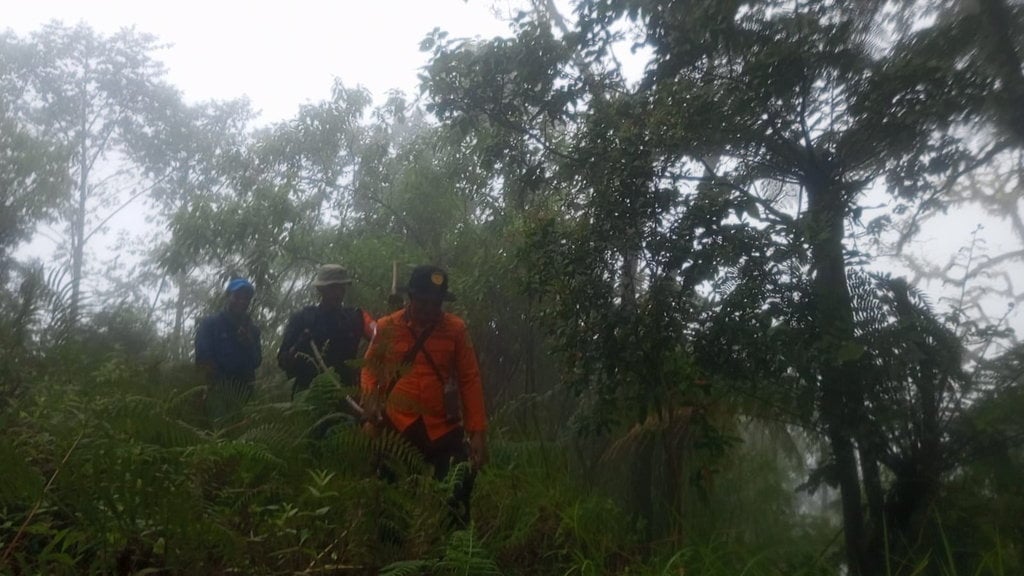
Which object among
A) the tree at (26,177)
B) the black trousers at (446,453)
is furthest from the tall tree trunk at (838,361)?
the tree at (26,177)

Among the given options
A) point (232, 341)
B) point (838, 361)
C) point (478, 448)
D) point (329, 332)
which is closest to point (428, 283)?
point (478, 448)

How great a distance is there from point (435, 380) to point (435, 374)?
3cm

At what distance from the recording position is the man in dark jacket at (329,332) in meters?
5.27

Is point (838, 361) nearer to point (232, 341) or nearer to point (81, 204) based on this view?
point (232, 341)

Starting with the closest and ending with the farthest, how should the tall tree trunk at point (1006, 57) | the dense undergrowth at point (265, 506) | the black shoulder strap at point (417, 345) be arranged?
the dense undergrowth at point (265, 506) → the black shoulder strap at point (417, 345) → the tall tree trunk at point (1006, 57)

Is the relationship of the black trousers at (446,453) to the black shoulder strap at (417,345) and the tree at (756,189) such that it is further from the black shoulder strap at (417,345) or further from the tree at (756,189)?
the tree at (756,189)

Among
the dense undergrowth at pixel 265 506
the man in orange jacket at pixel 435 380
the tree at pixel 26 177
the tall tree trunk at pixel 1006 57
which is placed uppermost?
the tree at pixel 26 177

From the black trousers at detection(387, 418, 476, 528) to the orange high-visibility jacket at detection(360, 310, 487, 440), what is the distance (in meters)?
0.03

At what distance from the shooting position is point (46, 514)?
320 centimetres

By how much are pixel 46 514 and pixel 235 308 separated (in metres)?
2.81

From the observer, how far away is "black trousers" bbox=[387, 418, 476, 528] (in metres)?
4.08

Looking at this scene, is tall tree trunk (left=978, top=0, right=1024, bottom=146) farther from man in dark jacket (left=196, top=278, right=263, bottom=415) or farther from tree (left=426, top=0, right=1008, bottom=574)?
man in dark jacket (left=196, top=278, right=263, bottom=415)

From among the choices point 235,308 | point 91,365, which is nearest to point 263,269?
point 235,308

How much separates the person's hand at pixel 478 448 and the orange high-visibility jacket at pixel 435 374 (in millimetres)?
29
